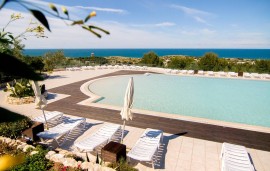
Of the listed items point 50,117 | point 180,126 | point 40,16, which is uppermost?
point 40,16

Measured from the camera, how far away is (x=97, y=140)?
8.19 metres

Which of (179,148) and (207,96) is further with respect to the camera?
(207,96)

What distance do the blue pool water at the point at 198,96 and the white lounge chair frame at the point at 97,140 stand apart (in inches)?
227

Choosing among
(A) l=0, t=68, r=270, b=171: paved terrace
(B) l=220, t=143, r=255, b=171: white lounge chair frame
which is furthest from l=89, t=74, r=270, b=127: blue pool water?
(B) l=220, t=143, r=255, b=171: white lounge chair frame

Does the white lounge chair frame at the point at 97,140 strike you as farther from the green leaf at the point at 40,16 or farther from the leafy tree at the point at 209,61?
the leafy tree at the point at 209,61

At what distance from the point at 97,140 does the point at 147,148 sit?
1974 millimetres

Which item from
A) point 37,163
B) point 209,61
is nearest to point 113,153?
point 37,163

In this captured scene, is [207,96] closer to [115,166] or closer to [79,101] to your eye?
[79,101]

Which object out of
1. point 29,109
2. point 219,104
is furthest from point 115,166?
point 219,104

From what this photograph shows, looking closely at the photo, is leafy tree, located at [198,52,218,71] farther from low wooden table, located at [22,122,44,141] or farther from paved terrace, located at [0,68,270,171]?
low wooden table, located at [22,122,44,141]

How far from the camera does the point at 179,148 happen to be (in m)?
8.41

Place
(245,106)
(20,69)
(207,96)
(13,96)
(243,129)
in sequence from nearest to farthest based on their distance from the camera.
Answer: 1. (20,69)
2. (243,129)
3. (13,96)
4. (245,106)
5. (207,96)

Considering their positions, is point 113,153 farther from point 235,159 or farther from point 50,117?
point 50,117

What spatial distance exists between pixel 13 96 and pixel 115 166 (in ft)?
34.2
